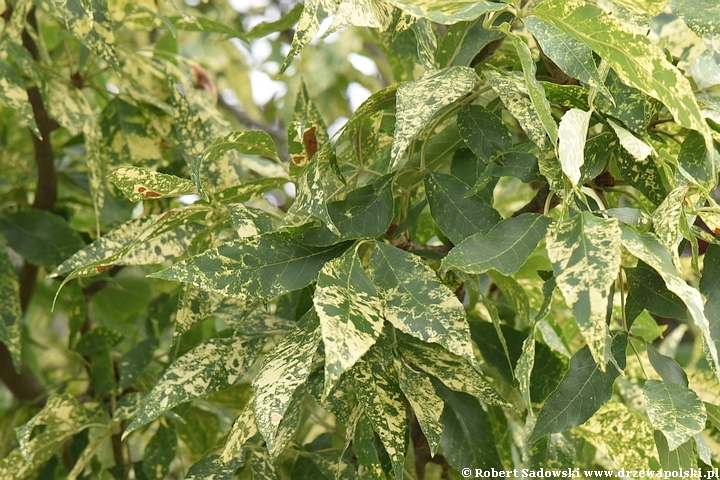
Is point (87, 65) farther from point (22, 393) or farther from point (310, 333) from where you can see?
point (310, 333)

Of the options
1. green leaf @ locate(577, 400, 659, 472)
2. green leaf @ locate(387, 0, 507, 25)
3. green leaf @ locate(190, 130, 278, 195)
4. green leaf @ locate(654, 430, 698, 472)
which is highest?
green leaf @ locate(387, 0, 507, 25)

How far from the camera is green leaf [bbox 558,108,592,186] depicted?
1.12ft

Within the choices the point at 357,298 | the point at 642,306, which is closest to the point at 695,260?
the point at 642,306


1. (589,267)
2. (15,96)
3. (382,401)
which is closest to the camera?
(589,267)

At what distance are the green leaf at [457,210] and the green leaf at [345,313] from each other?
6 centimetres

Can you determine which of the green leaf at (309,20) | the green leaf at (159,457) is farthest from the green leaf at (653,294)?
the green leaf at (159,457)

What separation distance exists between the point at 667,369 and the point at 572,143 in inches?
6.0

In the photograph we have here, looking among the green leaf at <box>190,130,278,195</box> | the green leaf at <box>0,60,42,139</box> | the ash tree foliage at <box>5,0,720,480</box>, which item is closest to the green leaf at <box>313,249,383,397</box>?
the ash tree foliage at <box>5,0,720,480</box>

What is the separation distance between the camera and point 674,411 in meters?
0.38

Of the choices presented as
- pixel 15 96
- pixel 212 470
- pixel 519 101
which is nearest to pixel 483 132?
pixel 519 101

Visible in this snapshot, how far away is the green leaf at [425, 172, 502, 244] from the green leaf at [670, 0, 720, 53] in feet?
0.46

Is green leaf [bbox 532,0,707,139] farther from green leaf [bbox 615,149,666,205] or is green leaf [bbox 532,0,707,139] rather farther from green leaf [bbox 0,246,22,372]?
green leaf [bbox 0,246,22,372]

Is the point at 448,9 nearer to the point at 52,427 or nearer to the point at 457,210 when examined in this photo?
the point at 457,210

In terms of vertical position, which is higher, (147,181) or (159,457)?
(147,181)
